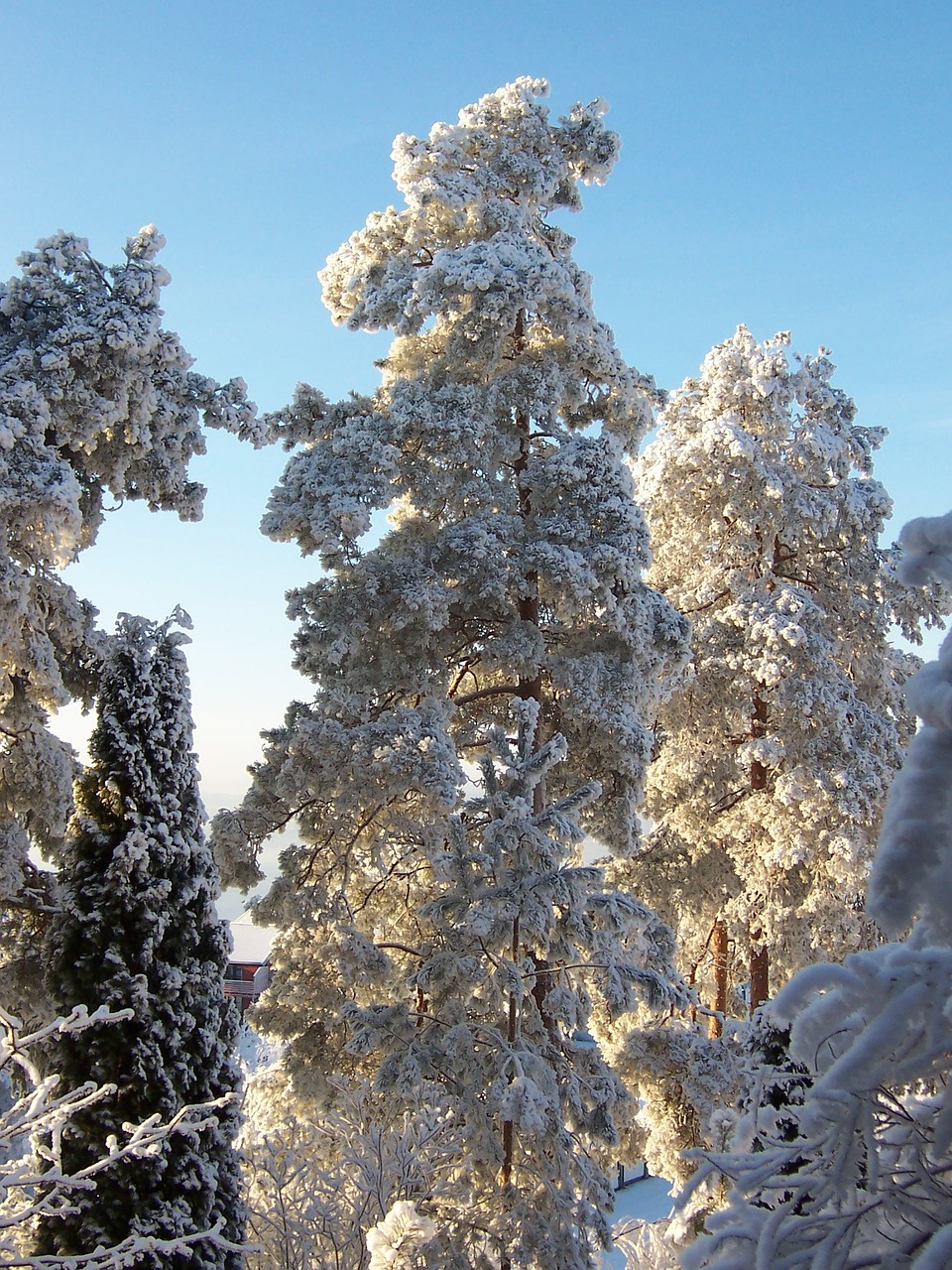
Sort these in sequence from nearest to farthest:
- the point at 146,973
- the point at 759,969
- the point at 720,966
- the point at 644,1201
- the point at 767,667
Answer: the point at 146,973, the point at 767,667, the point at 759,969, the point at 720,966, the point at 644,1201

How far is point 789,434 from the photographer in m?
16.9

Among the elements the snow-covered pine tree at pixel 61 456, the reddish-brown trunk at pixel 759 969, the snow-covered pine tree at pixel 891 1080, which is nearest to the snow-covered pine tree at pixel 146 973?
the snow-covered pine tree at pixel 61 456

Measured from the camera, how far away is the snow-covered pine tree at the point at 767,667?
1491 cm

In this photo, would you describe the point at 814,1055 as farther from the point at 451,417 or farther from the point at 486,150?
the point at 486,150

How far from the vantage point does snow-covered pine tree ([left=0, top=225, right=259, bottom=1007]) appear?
9.92 metres

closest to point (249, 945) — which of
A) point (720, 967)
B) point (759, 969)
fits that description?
point (720, 967)

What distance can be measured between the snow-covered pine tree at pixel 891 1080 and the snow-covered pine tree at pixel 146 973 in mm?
6042

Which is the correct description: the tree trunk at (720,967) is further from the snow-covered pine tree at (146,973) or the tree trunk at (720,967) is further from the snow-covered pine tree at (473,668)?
the snow-covered pine tree at (146,973)

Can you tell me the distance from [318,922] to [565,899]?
3.98 metres

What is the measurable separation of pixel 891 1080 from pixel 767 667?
13.9 metres

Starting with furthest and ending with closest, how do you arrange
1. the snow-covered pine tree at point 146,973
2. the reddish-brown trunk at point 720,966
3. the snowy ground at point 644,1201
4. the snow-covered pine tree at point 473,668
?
the snowy ground at point 644,1201
the reddish-brown trunk at point 720,966
the snow-covered pine tree at point 473,668
the snow-covered pine tree at point 146,973

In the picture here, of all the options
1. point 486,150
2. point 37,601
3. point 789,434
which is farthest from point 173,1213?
point 789,434

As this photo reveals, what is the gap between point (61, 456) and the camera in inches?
435

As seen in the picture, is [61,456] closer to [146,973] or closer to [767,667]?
[146,973]
